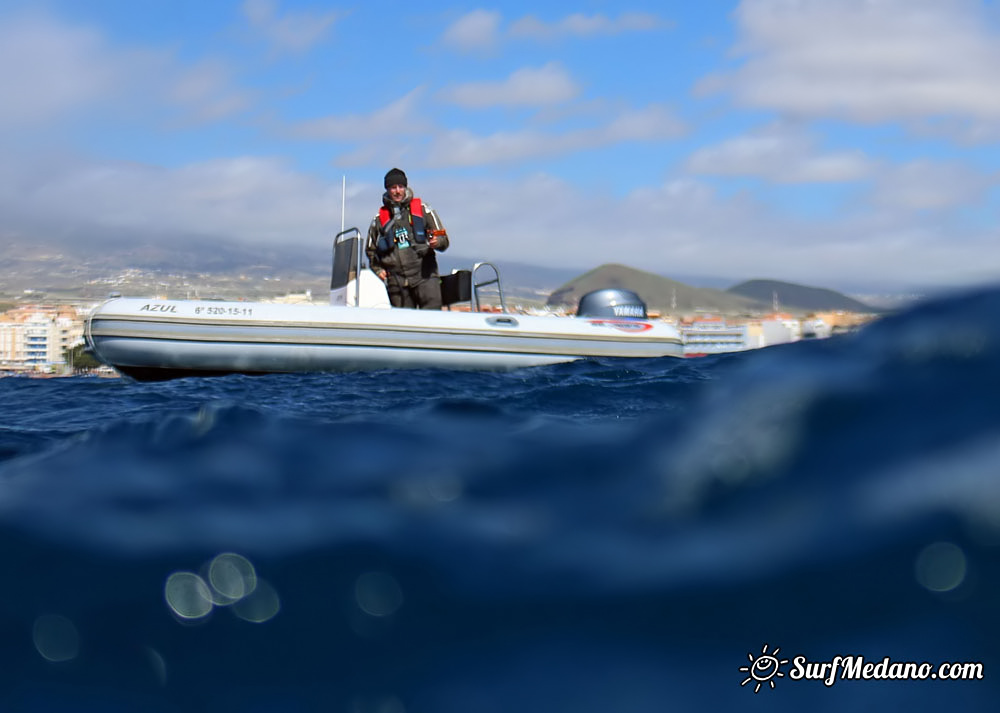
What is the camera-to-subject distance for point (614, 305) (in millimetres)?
8352

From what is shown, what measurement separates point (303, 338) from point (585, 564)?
20.7 feet

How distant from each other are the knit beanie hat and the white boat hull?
109 centimetres

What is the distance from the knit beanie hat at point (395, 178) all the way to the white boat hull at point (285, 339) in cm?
109

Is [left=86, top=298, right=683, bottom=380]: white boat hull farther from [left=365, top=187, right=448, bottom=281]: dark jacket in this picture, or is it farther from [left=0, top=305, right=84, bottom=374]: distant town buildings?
[left=0, top=305, right=84, bottom=374]: distant town buildings

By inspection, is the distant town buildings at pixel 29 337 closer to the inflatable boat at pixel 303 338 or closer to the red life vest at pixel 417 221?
the inflatable boat at pixel 303 338

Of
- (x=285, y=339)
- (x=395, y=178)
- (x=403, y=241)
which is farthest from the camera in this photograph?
(x=403, y=241)

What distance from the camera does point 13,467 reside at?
75.9 inches

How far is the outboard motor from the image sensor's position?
830 cm

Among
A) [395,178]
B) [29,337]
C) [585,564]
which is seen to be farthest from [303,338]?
[29,337]

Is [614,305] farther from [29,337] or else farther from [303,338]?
[29,337]

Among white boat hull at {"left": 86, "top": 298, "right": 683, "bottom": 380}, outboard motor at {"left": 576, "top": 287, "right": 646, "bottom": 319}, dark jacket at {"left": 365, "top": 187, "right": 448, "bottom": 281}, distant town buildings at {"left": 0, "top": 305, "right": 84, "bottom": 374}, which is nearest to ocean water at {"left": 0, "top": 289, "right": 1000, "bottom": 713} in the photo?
white boat hull at {"left": 86, "top": 298, "right": 683, "bottom": 380}

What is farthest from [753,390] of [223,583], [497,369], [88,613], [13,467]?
[497,369]

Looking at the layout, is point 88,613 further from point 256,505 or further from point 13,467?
point 13,467

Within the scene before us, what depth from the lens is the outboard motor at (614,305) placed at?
8305mm
